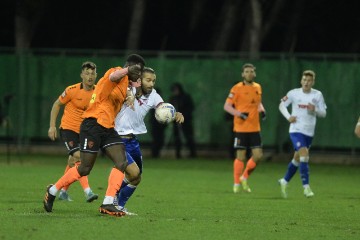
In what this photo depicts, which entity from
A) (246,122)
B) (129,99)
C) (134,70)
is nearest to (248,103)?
(246,122)

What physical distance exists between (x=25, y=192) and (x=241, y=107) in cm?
458

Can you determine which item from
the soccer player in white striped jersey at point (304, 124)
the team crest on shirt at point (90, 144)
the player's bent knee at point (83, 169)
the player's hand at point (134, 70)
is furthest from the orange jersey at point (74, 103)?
the soccer player in white striped jersey at point (304, 124)

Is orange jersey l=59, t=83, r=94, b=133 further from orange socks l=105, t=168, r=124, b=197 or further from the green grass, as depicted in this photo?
orange socks l=105, t=168, r=124, b=197

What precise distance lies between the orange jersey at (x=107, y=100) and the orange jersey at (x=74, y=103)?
11.1 ft

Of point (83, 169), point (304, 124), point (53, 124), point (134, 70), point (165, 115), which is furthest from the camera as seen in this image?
point (304, 124)

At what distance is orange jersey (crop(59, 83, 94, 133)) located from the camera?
18094mm

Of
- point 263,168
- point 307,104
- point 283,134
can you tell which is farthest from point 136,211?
point 283,134

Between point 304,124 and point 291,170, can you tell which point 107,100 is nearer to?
point 291,170

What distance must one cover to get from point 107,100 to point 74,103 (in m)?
3.68

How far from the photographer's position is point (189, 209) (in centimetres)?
1672

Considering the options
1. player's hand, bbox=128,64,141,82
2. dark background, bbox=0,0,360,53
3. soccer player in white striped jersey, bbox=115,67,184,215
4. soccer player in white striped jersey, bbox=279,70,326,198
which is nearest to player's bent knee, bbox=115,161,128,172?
soccer player in white striped jersey, bbox=115,67,184,215

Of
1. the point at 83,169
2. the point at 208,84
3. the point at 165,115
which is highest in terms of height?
the point at 165,115

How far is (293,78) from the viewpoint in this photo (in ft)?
106

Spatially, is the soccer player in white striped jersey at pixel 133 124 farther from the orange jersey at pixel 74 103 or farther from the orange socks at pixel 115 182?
the orange jersey at pixel 74 103
